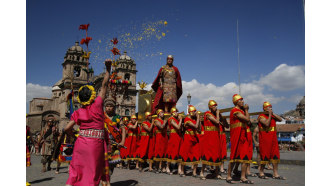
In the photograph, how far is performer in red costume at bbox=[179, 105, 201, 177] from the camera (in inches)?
294

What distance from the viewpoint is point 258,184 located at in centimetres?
586

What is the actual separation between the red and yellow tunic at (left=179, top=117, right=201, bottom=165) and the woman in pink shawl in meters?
3.68

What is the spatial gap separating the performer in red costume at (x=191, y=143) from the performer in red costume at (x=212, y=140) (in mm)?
445

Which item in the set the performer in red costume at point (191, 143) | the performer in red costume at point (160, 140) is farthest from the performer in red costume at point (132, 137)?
the performer in red costume at point (191, 143)

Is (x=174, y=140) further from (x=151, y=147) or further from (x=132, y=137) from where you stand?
(x=132, y=137)

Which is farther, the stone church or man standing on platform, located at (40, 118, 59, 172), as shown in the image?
the stone church

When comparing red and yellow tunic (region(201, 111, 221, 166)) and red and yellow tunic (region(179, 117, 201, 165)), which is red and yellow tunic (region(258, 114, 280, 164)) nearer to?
red and yellow tunic (region(201, 111, 221, 166))

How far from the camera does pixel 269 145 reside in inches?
272

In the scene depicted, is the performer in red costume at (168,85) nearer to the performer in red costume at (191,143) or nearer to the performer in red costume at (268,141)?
the performer in red costume at (191,143)

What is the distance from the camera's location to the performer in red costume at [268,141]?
6.78m

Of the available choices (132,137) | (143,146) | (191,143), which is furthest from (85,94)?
(132,137)

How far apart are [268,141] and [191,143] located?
2328 millimetres

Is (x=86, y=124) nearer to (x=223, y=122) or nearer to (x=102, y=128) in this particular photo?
(x=102, y=128)

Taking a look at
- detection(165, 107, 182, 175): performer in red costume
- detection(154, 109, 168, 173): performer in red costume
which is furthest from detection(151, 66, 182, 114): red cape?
detection(165, 107, 182, 175): performer in red costume
